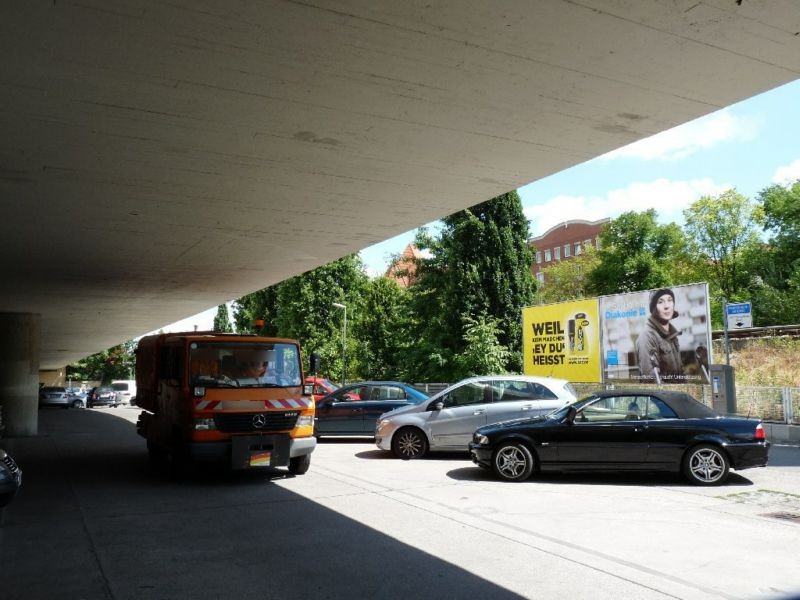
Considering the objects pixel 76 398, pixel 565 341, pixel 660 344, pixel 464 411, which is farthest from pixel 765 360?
pixel 76 398

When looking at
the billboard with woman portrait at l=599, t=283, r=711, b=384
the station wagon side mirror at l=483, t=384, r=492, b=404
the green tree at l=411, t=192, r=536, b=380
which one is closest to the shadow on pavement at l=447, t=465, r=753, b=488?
the station wagon side mirror at l=483, t=384, r=492, b=404

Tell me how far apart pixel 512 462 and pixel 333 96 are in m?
6.34

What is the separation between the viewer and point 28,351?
23312 millimetres

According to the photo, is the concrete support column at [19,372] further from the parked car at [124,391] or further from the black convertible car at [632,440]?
the parked car at [124,391]

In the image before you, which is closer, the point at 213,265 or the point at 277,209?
the point at 277,209

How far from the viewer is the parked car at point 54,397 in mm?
45469

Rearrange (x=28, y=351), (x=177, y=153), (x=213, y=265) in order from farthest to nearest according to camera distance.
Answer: (x=28, y=351)
(x=213, y=265)
(x=177, y=153)

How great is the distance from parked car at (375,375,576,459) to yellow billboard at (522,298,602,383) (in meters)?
11.0

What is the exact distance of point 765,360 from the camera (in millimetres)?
26109

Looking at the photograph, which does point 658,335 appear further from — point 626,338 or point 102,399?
point 102,399

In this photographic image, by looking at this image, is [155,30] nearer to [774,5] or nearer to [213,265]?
[774,5]

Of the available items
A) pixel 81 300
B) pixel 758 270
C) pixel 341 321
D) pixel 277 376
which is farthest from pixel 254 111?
pixel 758 270

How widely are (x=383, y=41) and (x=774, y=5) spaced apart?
290 cm

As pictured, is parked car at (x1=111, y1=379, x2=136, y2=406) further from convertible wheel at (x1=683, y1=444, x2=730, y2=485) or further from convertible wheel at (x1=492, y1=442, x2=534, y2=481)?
convertible wheel at (x1=683, y1=444, x2=730, y2=485)
